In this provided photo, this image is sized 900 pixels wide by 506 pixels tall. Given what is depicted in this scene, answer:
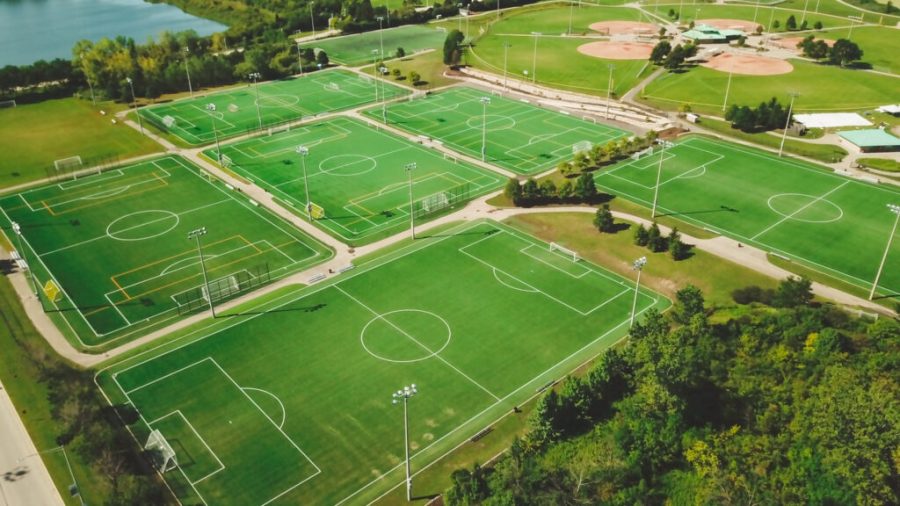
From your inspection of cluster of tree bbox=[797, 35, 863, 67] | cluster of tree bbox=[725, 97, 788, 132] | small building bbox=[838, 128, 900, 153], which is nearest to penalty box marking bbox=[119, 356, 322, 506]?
cluster of tree bbox=[725, 97, 788, 132]

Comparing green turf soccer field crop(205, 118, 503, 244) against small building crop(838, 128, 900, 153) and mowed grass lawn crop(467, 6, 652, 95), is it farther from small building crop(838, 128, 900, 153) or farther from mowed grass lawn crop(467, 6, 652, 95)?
small building crop(838, 128, 900, 153)

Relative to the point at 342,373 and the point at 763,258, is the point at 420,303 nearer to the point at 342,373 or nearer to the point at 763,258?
the point at 342,373

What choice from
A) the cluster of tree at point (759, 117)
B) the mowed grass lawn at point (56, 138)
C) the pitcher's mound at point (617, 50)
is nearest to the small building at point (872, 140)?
the cluster of tree at point (759, 117)

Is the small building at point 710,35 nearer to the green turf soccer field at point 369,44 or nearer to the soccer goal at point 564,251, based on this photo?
the green turf soccer field at point 369,44

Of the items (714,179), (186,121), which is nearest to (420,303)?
(714,179)

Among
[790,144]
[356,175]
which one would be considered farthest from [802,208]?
[356,175]
